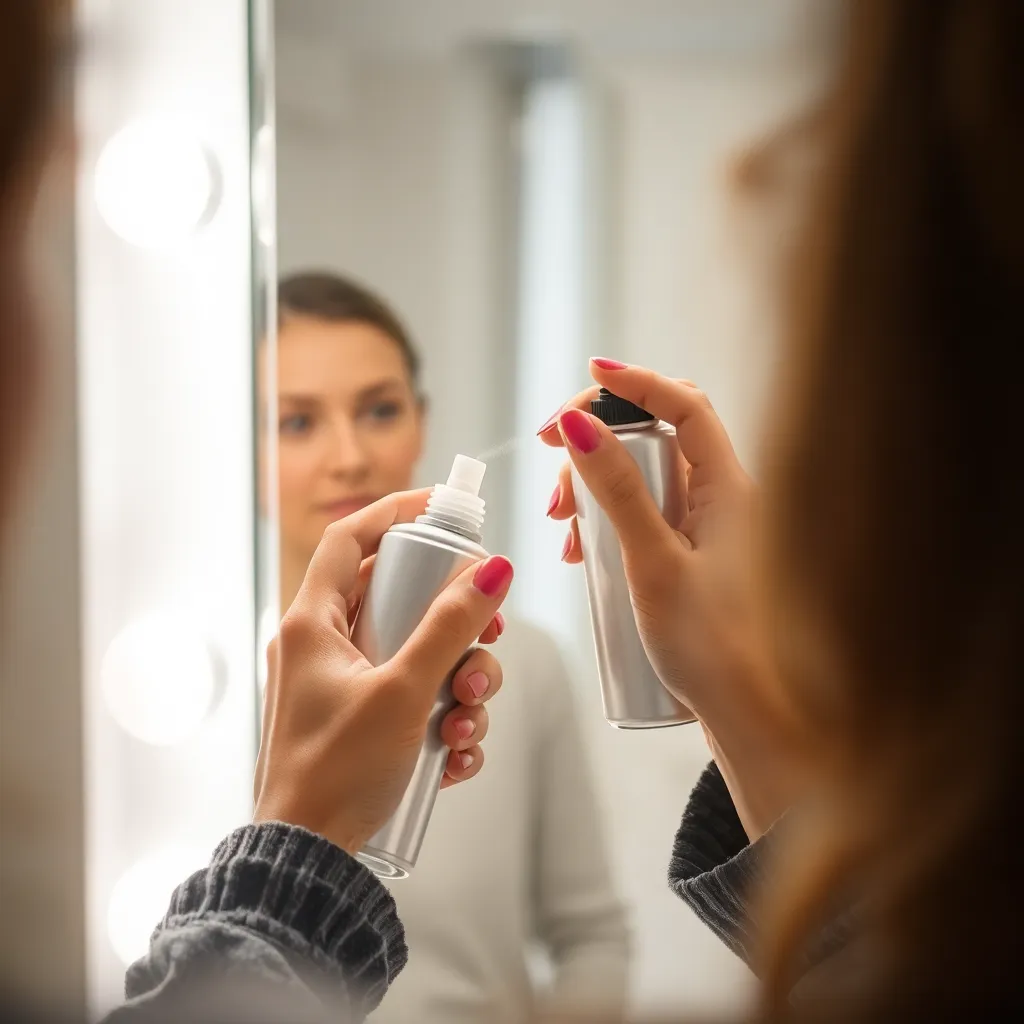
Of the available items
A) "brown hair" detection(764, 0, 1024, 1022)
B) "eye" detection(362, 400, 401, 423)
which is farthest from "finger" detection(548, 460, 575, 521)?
"brown hair" detection(764, 0, 1024, 1022)

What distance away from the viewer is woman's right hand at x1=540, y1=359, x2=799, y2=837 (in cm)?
48

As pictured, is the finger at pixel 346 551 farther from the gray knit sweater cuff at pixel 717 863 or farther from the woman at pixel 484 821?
the gray knit sweater cuff at pixel 717 863

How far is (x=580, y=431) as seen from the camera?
477 millimetres

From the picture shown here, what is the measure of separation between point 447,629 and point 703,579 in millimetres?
121

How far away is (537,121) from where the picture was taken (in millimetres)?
565

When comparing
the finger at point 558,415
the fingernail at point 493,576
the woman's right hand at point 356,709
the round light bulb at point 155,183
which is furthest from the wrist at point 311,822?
the round light bulb at point 155,183

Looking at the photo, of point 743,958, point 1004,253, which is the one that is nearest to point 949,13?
point 1004,253

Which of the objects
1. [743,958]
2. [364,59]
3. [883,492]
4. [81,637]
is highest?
[364,59]

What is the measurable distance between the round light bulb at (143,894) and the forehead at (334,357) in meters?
0.31

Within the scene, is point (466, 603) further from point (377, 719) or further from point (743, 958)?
point (743, 958)

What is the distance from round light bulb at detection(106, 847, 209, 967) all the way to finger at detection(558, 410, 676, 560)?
39 centimetres

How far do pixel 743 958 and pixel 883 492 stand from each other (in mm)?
296

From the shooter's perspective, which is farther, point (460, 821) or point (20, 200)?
point (460, 821)

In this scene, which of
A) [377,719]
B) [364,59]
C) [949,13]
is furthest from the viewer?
[364,59]
